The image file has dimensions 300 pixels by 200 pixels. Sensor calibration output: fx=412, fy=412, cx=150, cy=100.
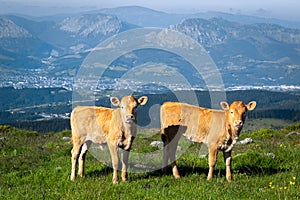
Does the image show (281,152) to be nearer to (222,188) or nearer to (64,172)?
(222,188)

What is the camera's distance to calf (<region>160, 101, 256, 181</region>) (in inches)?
546

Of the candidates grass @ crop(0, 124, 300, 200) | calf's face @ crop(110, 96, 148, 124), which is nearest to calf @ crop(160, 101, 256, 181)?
grass @ crop(0, 124, 300, 200)

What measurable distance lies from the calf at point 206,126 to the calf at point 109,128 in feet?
5.66

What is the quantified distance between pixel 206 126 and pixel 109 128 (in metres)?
3.48

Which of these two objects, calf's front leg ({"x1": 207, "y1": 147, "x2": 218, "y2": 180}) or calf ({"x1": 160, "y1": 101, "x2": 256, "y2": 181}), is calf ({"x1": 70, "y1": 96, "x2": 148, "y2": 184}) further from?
calf's front leg ({"x1": 207, "y1": 147, "x2": 218, "y2": 180})

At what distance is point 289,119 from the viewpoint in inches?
6772

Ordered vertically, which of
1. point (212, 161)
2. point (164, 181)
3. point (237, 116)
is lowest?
point (164, 181)

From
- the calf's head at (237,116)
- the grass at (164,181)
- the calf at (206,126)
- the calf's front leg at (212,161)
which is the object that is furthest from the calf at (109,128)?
Result: the calf's head at (237,116)

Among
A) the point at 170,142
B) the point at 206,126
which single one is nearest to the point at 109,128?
the point at 170,142

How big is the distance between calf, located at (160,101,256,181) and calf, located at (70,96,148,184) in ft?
5.66

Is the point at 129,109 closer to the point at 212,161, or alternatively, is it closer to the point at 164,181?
the point at 164,181

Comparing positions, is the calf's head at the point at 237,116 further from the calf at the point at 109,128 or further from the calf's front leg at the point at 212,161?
the calf at the point at 109,128

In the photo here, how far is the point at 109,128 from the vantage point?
14281 millimetres

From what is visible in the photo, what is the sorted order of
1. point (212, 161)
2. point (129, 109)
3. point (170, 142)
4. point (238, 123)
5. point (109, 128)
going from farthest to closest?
point (170, 142)
point (109, 128)
point (212, 161)
point (129, 109)
point (238, 123)
